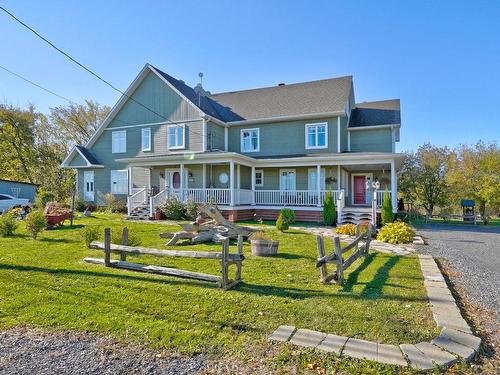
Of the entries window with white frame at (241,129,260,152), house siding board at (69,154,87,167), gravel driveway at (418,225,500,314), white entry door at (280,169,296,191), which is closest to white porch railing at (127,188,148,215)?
house siding board at (69,154,87,167)

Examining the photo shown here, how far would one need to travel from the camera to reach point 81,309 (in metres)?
4.47

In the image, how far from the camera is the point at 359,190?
2052 centimetres

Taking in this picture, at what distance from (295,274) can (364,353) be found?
3200mm

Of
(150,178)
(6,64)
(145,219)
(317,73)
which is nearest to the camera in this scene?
(6,64)

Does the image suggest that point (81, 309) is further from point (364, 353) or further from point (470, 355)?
point (470, 355)

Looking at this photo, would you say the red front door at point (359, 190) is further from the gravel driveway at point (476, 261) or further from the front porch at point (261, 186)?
→ the gravel driveway at point (476, 261)

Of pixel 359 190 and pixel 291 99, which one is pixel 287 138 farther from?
pixel 359 190

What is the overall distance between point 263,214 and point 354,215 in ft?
16.8

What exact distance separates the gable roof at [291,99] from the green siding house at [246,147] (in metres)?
0.07

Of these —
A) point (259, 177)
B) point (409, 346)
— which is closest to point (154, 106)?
point (259, 177)

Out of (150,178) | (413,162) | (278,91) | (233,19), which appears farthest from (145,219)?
(413,162)

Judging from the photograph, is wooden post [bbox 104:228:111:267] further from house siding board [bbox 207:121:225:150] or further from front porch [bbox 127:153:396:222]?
house siding board [bbox 207:121:225:150]

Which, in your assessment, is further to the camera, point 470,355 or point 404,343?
point 404,343

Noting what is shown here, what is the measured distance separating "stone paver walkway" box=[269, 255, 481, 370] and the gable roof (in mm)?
15822
